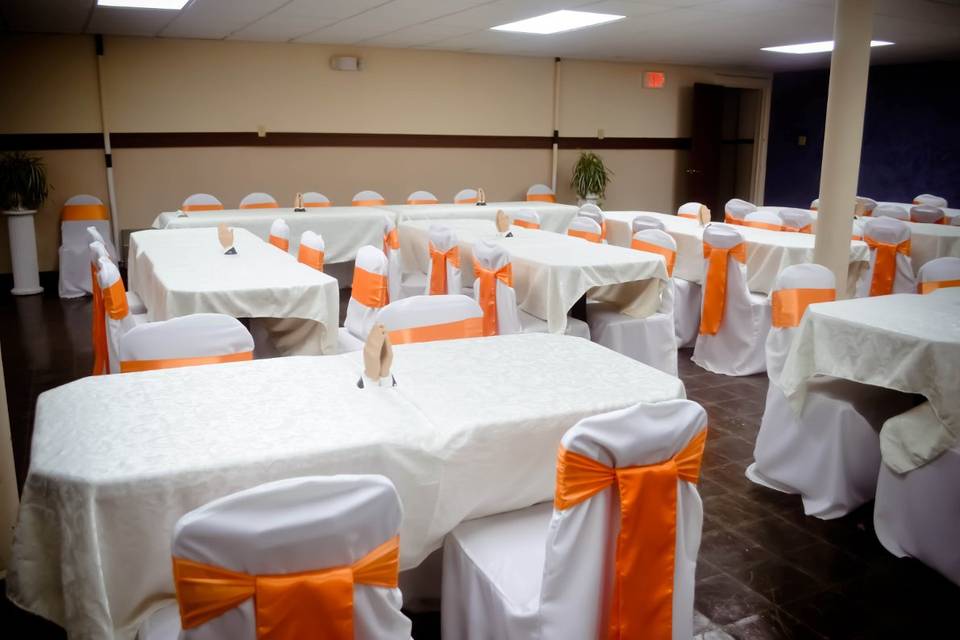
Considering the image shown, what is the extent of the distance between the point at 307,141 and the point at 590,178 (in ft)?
12.6

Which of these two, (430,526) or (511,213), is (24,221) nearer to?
(511,213)

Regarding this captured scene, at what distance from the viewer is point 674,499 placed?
1.79 meters

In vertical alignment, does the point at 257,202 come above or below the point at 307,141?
below

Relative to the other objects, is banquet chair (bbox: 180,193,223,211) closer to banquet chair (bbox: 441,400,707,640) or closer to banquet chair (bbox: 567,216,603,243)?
banquet chair (bbox: 567,216,603,243)

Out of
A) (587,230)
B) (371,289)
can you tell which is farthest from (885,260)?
(371,289)

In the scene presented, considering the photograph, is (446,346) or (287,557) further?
(446,346)

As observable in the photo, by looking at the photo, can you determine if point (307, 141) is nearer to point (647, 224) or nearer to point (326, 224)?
point (326, 224)

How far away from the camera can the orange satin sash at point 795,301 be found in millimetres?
3688

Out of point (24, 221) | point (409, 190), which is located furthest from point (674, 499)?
point (409, 190)

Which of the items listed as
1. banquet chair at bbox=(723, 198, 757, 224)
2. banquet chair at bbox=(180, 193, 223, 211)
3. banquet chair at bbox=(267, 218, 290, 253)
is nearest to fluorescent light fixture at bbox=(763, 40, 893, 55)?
banquet chair at bbox=(723, 198, 757, 224)

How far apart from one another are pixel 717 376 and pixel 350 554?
4.16 m

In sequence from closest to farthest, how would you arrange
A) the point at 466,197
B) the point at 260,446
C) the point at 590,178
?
the point at 260,446
the point at 466,197
the point at 590,178

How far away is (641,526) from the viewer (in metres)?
1.75

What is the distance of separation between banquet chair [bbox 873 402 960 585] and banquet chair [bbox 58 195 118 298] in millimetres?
6756
